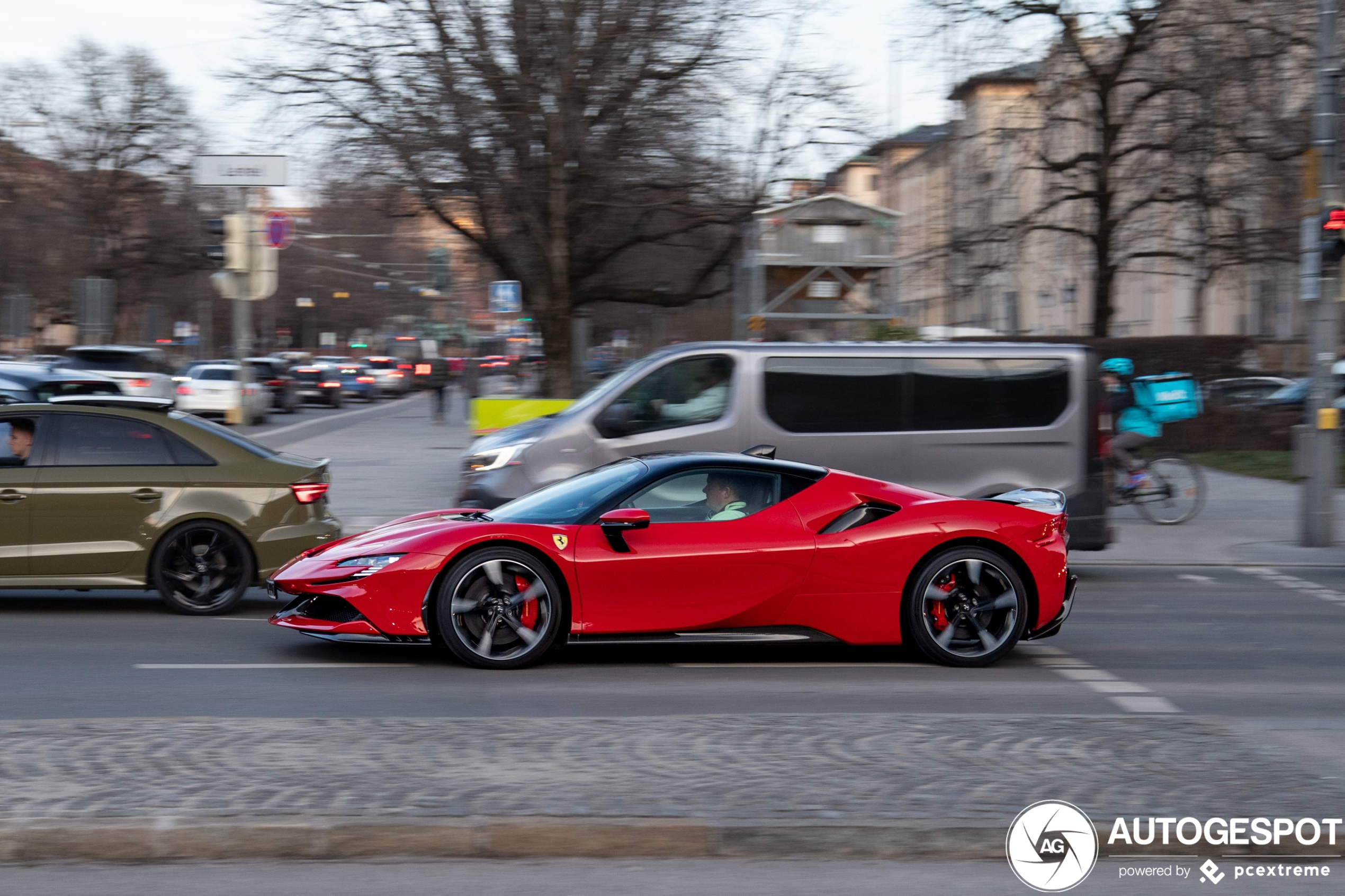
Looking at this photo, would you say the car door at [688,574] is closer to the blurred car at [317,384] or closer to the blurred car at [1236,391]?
the blurred car at [1236,391]

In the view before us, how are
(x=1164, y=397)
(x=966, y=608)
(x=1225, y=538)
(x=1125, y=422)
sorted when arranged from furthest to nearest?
(x=1125, y=422) → (x=1164, y=397) → (x=1225, y=538) → (x=966, y=608)

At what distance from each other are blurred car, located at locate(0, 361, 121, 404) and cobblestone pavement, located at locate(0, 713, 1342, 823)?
53.0 ft

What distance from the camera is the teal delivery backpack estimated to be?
1504 centimetres

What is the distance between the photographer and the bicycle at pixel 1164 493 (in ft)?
51.5

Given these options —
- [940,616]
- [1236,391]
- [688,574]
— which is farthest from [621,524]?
[1236,391]

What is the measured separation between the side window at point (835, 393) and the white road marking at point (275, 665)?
4.75 m

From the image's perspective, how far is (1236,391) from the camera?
24.8 meters

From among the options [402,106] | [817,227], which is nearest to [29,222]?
[402,106]

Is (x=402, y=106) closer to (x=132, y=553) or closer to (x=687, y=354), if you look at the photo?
(x=687, y=354)

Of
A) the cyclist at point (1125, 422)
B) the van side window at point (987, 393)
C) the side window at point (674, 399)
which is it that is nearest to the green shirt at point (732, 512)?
the side window at point (674, 399)

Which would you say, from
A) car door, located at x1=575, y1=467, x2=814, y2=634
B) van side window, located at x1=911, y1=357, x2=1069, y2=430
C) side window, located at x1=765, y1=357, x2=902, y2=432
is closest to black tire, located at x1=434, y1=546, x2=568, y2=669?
car door, located at x1=575, y1=467, x2=814, y2=634

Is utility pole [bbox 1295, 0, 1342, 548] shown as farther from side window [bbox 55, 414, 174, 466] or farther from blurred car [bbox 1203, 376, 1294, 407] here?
blurred car [bbox 1203, 376, 1294, 407]

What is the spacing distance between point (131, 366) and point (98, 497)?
22738 mm

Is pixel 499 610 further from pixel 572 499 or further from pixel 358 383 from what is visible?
pixel 358 383
